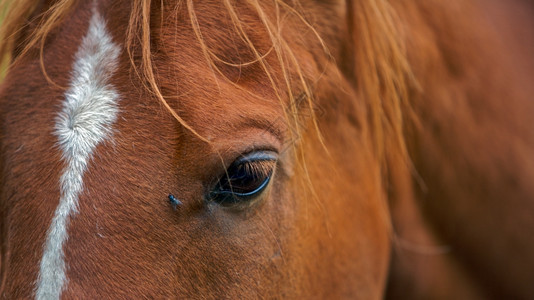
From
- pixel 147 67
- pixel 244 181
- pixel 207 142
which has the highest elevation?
pixel 147 67

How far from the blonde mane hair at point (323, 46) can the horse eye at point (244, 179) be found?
122 millimetres

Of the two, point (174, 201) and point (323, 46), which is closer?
point (174, 201)

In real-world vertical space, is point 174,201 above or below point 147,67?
below

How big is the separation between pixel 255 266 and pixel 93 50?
23.6 inches

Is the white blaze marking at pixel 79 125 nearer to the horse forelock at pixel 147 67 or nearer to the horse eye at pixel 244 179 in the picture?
the horse forelock at pixel 147 67

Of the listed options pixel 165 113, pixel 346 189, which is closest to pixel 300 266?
pixel 346 189

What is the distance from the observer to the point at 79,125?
1.00m

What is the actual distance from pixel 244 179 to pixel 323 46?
431mm

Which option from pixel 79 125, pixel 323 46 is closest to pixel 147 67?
pixel 79 125

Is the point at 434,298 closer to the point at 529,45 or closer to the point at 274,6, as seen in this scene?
the point at 529,45

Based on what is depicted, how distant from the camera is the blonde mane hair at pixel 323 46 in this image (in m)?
1.08

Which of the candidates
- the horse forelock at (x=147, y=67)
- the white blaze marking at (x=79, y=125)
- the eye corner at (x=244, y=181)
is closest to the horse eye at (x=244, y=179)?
the eye corner at (x=244, y=181)

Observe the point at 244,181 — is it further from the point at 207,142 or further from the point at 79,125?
the point at 79,125

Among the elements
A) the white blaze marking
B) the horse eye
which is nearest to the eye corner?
the horse eye
